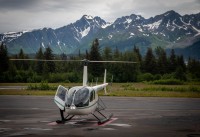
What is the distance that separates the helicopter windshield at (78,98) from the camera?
19792 mm

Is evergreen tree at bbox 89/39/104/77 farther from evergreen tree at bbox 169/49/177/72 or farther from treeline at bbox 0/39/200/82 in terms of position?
evergreen tree at bbox 169/49/177/72

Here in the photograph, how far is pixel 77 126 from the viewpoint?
2000 centimetres

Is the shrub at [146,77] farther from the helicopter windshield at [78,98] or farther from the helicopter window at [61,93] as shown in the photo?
the helicopter windshield at [78,98]

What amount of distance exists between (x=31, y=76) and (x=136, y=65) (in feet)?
111

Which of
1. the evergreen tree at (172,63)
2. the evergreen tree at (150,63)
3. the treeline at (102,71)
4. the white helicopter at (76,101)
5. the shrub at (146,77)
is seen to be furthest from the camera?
the evergreen tree at (172,63)

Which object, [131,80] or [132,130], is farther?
[131,80]

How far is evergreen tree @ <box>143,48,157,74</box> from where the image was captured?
11838cm

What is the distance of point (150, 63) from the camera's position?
4766 inches

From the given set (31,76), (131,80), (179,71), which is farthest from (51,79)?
(179,71)

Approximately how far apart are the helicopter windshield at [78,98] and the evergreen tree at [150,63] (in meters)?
99.2

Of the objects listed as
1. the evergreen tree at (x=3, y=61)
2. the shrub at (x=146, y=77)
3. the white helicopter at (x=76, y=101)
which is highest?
the evergreen tree at (x=3, y=61)

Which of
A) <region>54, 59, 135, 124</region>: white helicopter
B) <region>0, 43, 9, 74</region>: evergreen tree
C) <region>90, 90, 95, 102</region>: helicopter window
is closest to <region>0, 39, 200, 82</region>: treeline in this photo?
<region>0, 43, 9, 74</region>: evergreen tree

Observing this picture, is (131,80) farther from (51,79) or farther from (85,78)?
(85,78)

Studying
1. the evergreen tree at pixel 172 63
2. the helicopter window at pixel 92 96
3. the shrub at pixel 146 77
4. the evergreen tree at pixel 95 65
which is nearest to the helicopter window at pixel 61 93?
the helicopter window at pixel 92 96
